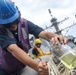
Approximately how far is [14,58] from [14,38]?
20cm

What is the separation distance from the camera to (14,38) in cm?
287

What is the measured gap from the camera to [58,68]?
2062 millimetres

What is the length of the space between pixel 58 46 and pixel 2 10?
71 centimetres

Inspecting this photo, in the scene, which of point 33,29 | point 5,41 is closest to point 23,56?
point 5,41

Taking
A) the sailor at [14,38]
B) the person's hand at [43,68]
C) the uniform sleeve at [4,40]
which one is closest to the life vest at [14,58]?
the sailor at [14,38]

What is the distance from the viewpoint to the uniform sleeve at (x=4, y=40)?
2730 millimetres

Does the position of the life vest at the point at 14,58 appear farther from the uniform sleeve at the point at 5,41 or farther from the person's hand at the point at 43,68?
the person's hand at the point at 43,68

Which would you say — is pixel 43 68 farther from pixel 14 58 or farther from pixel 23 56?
pixel 14 58

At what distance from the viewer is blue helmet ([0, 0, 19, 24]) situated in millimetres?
2602

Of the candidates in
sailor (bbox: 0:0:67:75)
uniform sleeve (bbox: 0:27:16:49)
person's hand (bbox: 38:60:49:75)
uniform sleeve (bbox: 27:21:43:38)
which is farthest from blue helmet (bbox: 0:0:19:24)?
person's hand (bbox: 38:60:49:75)

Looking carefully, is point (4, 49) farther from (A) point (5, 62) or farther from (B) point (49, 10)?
(B) point (49, 10)

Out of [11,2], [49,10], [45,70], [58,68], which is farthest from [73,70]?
[49,10]

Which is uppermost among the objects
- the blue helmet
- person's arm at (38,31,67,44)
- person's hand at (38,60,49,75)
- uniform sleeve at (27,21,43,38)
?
the blue helmet

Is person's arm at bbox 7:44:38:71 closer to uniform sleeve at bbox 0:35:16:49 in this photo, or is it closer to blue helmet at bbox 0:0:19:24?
uniform sleeve at bbox 0:35:16:49
